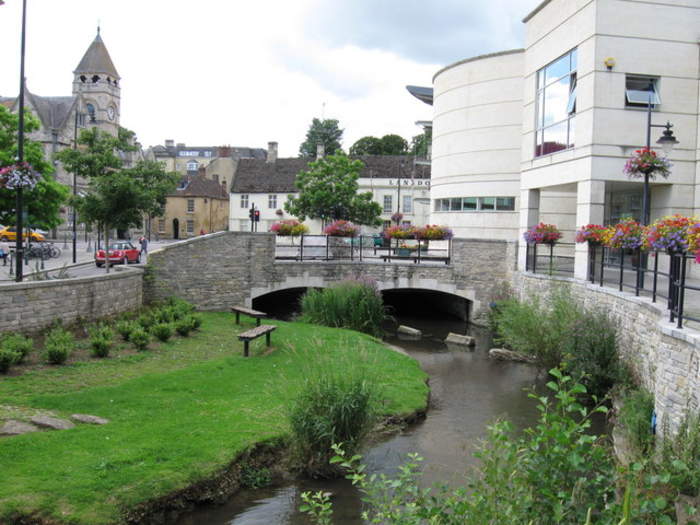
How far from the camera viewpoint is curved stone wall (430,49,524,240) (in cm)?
2741

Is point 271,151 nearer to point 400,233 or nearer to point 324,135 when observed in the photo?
point 324,135

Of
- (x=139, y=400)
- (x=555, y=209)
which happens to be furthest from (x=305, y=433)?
(x=555, y=209)

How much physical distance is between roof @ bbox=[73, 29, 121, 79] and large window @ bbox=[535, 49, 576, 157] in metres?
75.7

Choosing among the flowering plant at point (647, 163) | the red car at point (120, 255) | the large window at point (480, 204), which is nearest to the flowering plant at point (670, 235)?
the flowering plant at point (647, 163)

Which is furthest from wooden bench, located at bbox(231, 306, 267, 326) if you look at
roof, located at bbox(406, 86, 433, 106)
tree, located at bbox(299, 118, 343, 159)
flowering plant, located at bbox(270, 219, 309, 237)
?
tree, located at bbox(299, 118, 343, 159)

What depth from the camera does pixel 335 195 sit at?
143 feet

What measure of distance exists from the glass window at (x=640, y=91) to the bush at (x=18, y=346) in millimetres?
16609

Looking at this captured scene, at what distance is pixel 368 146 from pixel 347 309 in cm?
6131

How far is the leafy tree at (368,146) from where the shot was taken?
7981cm

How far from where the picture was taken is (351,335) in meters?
19.2

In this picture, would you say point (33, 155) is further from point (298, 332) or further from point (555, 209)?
point (555, 209)

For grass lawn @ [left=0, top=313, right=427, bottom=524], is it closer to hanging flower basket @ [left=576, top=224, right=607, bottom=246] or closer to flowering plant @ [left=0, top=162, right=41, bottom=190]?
flowering plant @ [left=0, top=162, right=41, bottom=190]

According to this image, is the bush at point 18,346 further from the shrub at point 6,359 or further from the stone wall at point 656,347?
the stone wall at point 656,347

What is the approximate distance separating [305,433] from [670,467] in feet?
15.7
